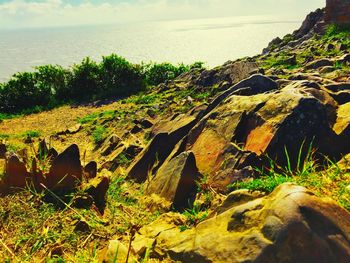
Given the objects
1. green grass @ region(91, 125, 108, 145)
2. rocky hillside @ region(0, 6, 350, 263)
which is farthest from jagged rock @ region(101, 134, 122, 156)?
green grass @ region(91, 125, 108, 145)

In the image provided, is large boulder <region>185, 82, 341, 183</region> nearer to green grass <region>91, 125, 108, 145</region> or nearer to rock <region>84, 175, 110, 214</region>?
→ rock <region>84, 175, 110, 214</region>

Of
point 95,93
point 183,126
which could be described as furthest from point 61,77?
point 183,126

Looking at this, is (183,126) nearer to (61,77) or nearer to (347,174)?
(347,174)

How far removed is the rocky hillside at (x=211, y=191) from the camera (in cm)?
403

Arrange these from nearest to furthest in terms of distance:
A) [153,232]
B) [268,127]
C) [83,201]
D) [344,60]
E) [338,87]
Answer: [153,232] < [83,201] < [268,127] < [338,87] < [344,60]

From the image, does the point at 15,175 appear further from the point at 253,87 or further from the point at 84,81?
the point at 84,81

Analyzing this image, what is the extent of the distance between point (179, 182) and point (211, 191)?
690 mm

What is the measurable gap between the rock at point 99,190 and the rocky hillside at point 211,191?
0.02 metres

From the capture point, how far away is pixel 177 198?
24.2 ft

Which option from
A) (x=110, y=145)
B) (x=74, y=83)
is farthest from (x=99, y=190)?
(x=74, y=83)

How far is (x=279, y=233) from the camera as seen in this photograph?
388 cm

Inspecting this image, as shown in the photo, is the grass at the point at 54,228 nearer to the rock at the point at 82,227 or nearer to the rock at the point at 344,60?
the rock at the point at 82,227

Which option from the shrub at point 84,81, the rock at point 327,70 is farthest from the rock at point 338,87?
the shrub at point 84,81

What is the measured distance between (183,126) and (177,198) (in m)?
4.20
